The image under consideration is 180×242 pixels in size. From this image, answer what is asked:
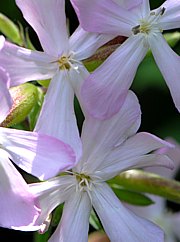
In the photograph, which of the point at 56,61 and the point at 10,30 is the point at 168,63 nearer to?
the point at 56,61

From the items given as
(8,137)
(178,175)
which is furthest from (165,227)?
(8,137)

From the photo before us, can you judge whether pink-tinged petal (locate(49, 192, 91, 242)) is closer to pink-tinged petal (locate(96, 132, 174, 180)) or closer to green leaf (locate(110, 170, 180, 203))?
pink-tinged petal (locate(96, 132, 174, 180))

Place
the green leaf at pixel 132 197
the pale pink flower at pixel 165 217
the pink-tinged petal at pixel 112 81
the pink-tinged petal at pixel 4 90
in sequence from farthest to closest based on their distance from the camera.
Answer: the pale pink flower at pixel 165 217, the green leaf at pixel 132 197, the pink-tinged petal at pixel 112 81, the pink-tinged petal at pixel 4 90

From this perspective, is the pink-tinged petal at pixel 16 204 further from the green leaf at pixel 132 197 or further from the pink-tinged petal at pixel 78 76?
the green leaf at pixel 132 197

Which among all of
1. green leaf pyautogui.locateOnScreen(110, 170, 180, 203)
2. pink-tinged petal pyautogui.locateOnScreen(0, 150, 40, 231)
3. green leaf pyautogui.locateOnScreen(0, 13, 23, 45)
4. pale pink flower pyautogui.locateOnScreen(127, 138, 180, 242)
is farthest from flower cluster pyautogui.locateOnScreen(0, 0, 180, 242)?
pale pink flower pyautogui.locateOnScreen(127, 138, 180, 242)

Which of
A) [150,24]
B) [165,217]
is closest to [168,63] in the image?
[150,24]

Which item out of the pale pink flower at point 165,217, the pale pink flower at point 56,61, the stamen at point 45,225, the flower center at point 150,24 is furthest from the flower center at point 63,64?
the pale pink flower at point 165,217

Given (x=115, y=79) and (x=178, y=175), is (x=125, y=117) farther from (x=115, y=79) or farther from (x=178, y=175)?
(x=178, y=175)
